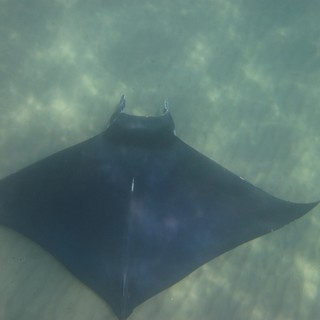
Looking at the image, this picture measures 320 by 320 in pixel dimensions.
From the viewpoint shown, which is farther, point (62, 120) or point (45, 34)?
point (45, 34)

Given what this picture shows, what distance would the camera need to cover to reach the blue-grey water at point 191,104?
590cm

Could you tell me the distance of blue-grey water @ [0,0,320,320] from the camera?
5902mm

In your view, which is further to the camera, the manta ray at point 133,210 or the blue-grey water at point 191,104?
the blue-grey water at point 191,104

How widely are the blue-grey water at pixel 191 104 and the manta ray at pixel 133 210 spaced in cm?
80

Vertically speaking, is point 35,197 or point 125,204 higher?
point 125,204

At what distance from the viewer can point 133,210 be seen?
5305mm

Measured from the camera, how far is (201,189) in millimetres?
5824

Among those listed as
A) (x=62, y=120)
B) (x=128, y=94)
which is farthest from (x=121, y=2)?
(x=62, y=120)

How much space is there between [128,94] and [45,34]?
7.23 ft

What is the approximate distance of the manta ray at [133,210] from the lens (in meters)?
5.11

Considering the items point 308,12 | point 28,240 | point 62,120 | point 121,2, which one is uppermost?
point 308,12

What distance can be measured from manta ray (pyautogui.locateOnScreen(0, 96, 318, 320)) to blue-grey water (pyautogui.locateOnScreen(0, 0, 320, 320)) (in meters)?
0.80

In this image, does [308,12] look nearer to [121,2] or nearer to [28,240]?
[121,2]

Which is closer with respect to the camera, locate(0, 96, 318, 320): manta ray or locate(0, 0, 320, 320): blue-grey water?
locate(0, 96, 318, 320): manta ray
